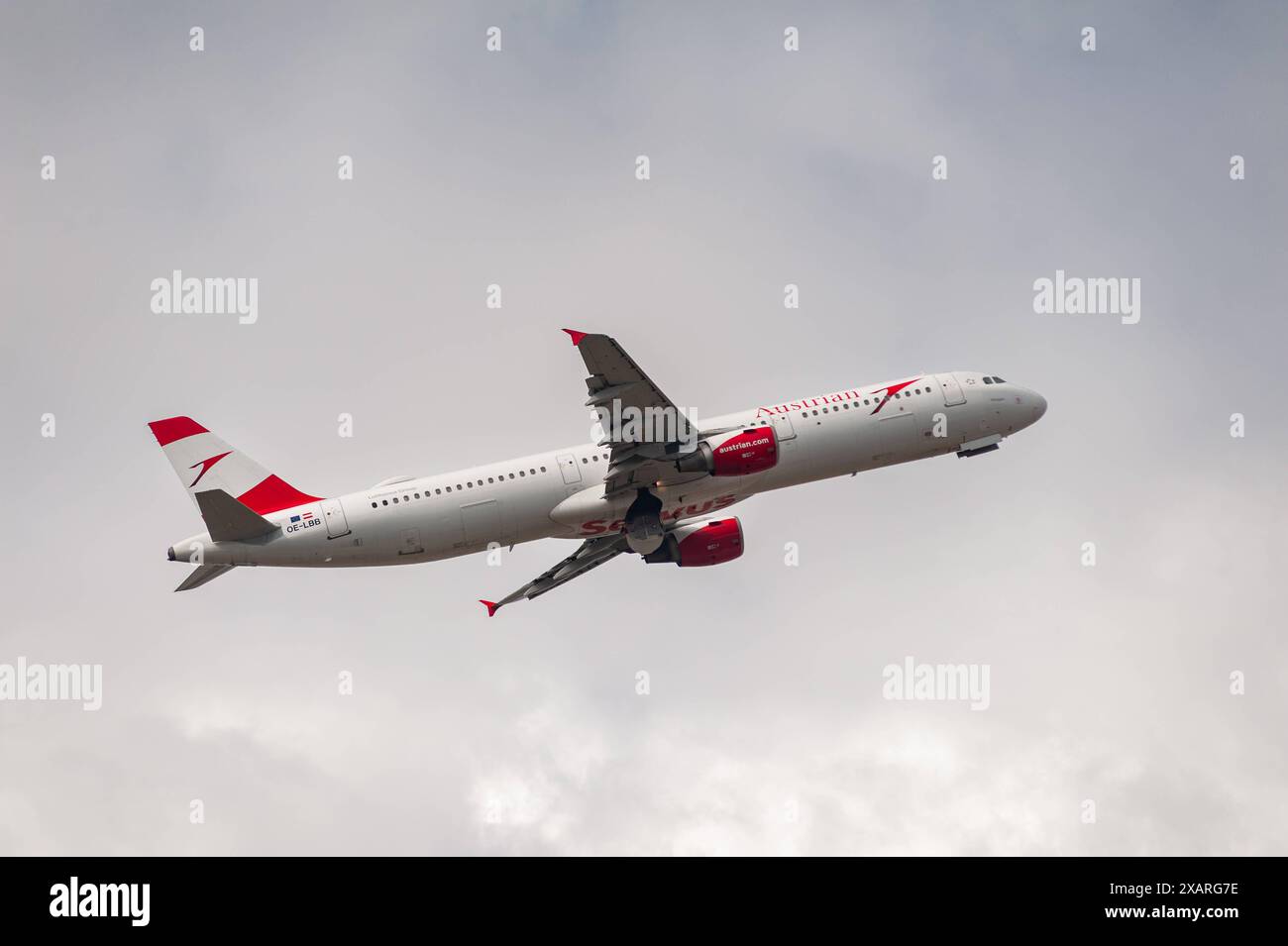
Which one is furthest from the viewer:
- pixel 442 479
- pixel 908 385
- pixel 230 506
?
pixel 908 385

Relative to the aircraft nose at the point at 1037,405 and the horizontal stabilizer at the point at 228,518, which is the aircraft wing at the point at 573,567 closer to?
the horizontal stabilizer at the point at 228,518

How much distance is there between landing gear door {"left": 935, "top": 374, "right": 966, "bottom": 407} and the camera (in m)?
61.7

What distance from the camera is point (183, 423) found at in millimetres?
56938

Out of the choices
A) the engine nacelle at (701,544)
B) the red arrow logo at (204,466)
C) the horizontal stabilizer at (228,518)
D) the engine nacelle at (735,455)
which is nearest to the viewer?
the horizontal stabilizer at (228,518)

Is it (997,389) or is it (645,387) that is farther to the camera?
(997,389)

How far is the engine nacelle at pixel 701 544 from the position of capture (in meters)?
63.5

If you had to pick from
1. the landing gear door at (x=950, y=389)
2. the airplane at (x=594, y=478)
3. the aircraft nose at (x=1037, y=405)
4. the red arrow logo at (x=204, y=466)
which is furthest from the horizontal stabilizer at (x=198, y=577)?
the aircraft nose at (x=1037, y=405)

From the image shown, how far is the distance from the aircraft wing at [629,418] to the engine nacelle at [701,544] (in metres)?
7.00

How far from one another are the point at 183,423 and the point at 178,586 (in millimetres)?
6936

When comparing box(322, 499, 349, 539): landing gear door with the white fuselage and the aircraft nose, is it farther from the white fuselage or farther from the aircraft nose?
the aircraft nose
